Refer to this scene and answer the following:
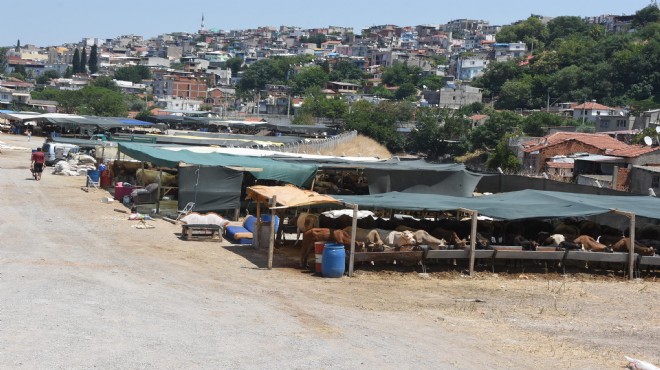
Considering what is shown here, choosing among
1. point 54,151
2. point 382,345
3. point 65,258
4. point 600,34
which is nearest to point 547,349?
point 382,345

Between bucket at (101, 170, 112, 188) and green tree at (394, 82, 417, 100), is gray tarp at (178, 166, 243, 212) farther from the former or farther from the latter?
green tree at (394, 82, 417, 100)

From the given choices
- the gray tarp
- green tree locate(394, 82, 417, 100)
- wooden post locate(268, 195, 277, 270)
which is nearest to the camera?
wooden post locate(268, 195, 277, 270)

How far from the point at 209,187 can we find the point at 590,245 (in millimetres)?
9819

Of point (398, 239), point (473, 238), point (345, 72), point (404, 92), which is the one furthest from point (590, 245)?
point (345, 72)

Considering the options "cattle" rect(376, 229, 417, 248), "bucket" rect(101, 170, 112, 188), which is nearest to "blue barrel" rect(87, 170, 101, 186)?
"bucket" rect(101, 170, 112, 188)

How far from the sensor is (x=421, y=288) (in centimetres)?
1616

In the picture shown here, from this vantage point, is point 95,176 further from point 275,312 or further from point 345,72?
point 345,72

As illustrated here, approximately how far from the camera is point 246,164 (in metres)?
24.8

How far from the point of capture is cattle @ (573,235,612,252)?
1851cm

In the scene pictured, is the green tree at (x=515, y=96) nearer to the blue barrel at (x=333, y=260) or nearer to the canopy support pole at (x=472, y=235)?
the canopy support pole at (x=472, y=235)

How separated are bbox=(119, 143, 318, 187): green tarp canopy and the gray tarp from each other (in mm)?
394

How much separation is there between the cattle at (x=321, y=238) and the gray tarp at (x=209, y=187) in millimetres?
6313

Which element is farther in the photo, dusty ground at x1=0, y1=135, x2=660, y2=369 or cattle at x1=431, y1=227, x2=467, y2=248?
cattle at x1=431, y1=227, x2=467, y2=248

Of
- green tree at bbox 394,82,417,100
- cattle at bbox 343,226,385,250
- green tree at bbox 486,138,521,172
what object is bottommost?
cattle at bbox 343,226,385,250
